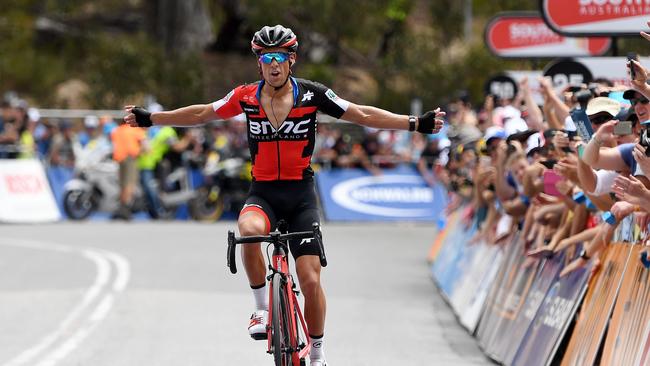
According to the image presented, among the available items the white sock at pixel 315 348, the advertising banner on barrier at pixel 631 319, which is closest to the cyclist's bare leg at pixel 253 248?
the white sock at pixel 315 348

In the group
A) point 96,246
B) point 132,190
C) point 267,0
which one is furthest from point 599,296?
point 267,0

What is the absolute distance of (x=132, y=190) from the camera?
3014 cm

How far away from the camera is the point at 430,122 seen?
910cm

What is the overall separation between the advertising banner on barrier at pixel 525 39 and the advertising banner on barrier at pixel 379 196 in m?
12.9

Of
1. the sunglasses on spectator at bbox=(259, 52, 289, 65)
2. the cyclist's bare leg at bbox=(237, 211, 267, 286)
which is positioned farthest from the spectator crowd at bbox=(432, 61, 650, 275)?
the cyclist's bare leg at bbox=(237, 211, 267, 286)

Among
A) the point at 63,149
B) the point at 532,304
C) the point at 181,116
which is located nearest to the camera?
the point at 181,116

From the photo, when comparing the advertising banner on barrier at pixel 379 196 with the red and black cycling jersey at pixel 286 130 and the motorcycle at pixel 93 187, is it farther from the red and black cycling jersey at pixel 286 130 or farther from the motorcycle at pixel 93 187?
the red and black cycling jersey at pixel 286 130

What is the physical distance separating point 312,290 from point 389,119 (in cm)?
118

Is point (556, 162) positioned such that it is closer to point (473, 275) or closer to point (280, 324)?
point (280, 324)

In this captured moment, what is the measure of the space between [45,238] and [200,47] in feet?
74.5

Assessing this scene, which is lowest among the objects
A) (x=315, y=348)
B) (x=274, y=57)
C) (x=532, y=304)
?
(x=532, y=304)

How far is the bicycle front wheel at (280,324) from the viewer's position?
832 centimetres

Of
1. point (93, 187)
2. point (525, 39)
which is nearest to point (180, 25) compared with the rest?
point (93, 187)

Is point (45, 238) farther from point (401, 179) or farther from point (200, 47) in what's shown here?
point (200, 47)
